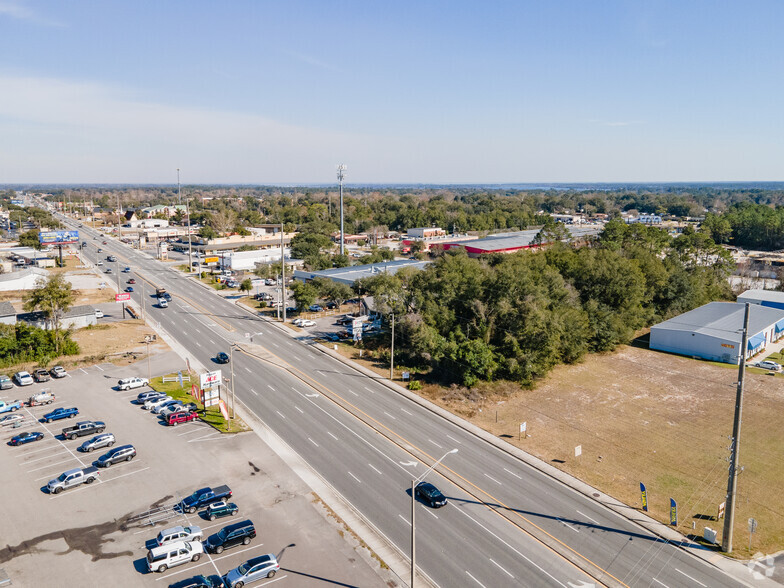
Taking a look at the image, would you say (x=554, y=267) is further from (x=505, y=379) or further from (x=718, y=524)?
(x=718, y=524)

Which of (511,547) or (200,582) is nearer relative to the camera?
(200,582)

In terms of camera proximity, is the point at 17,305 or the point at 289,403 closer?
the point at 289,403

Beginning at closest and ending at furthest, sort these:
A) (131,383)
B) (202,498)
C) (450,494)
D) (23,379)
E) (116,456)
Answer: (202,498) < (450,494) < (116,456) < (131,383) < (23,379)

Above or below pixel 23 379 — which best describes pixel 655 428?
below

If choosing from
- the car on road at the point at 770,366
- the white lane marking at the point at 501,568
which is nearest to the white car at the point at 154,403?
the white lane marking at the point at 501,568

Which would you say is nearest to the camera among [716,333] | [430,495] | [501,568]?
[501,568]

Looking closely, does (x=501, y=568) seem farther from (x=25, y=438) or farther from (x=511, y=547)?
(x=25, y=438)

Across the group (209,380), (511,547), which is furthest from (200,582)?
(209,380)

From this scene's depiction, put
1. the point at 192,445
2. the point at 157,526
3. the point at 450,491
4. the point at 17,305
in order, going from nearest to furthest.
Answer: the point at 157,526, the point at 450,491, the point at 192,445, the point at 17,305

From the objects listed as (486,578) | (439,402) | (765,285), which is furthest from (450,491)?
(765,285)
